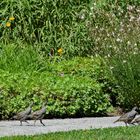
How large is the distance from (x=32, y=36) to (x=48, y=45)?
1.35 feet

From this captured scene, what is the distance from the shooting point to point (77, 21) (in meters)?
16.5

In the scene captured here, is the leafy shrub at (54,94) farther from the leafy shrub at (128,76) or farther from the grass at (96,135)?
the grass at (96,135)

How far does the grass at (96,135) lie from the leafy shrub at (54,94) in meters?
2.35

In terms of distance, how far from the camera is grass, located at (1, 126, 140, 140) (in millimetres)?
9664

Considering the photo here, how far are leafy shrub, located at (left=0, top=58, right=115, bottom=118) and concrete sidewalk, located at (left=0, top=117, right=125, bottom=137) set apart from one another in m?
0.31

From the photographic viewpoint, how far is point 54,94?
504 inches

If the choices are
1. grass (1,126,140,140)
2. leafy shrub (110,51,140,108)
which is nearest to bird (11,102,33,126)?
grass (1,126,140,140)

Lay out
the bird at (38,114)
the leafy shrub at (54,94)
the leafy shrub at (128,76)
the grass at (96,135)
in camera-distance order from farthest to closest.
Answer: the leafy shrub at (128,76) < the leafy shrub at (54,94) < the bird at (38,114) < the grass at (96,135)

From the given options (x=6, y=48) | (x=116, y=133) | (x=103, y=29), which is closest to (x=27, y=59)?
(x=6, y=48)

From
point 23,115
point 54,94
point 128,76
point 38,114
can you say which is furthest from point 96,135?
point 128,76

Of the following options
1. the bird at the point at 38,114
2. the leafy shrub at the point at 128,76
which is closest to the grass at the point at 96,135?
the bird at the point at 38,114

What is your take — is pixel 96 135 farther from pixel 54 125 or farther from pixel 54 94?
pixel 54 94

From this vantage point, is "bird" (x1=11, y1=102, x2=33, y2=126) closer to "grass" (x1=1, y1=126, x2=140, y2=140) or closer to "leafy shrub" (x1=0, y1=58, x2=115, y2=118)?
"leafy shrub" (x1=0, y1=58, x2=115, y2=118)

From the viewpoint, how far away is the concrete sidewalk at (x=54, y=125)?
10773 millimetres
